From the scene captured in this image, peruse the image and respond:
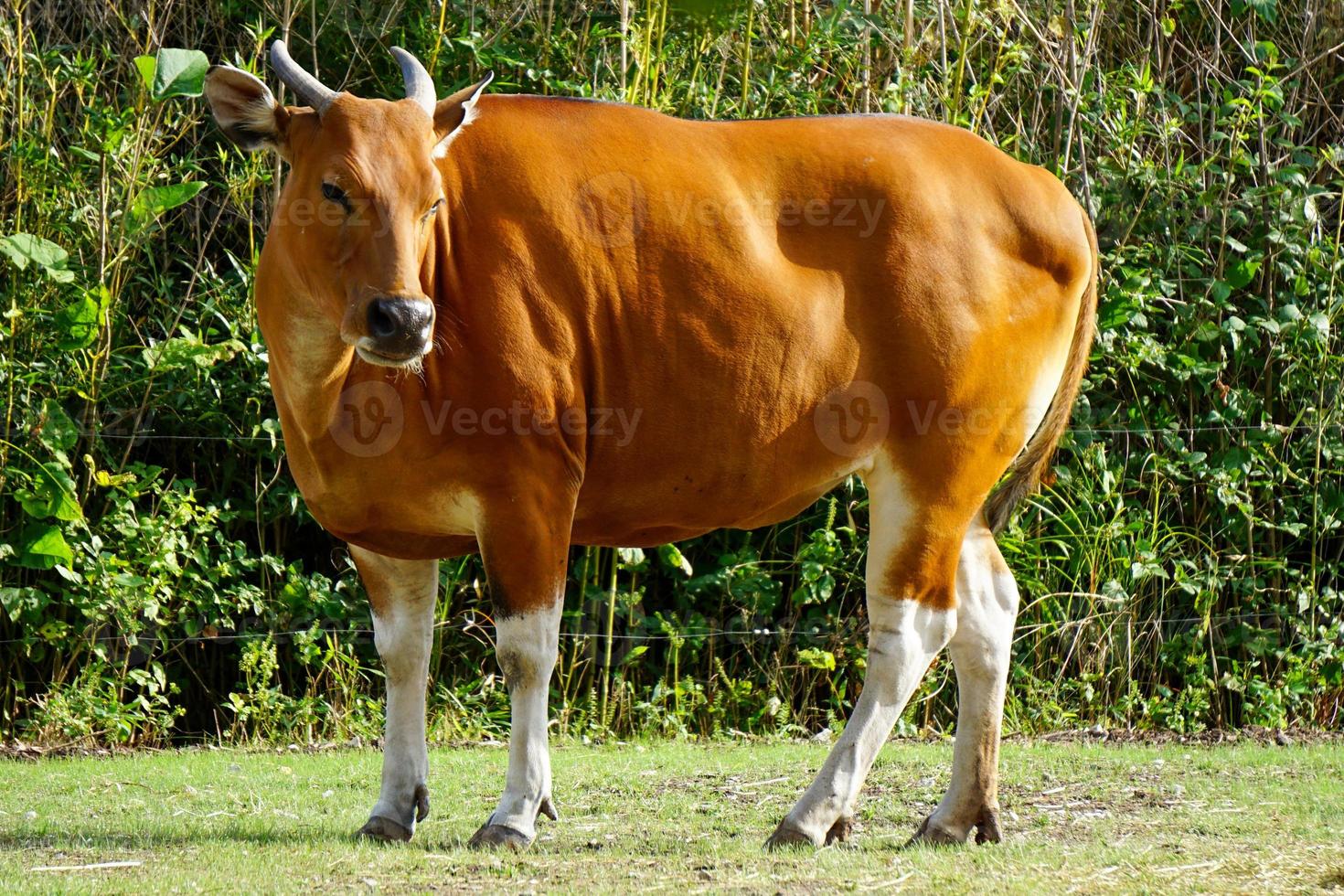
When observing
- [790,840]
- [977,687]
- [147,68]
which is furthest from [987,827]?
[147,68]

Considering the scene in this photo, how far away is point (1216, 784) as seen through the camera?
5797 millimetres

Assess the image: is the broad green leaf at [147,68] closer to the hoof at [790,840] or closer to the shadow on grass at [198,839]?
the shadow on grass at [198,839]

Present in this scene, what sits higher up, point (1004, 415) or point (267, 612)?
point (1004, 415)

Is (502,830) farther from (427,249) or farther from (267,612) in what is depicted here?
(267,612)

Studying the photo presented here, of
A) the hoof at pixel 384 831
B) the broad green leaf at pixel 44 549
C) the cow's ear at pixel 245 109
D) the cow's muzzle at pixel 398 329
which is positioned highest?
the cow's ear at pixel 245 109

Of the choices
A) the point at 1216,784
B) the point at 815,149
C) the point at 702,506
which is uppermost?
the point at 815,149

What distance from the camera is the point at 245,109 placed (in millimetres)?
4262

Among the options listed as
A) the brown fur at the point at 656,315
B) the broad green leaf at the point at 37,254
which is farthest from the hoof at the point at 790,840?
the broad green leaf at the point at 37,254

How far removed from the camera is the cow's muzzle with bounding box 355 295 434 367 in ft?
12.7

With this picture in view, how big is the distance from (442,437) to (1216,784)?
10.7 ft

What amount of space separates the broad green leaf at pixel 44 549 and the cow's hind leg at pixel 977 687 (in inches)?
152

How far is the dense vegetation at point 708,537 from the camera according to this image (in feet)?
22.8

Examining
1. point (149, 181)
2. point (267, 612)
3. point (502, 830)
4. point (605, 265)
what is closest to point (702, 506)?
point (605, 265)

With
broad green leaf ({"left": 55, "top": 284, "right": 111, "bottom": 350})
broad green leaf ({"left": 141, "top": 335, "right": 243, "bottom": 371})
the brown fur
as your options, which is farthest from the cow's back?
broad green leaf ({"left": 55, "top": 284, "right": 111, "bottom": 350})
